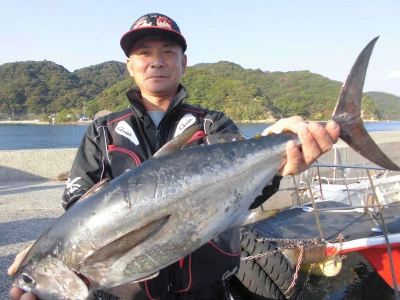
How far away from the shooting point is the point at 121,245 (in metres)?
1.79

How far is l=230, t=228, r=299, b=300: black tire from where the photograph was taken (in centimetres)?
457

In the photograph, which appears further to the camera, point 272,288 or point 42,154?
point 42,154

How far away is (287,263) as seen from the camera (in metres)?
4.87

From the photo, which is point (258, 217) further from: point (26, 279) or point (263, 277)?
point (263, 277)

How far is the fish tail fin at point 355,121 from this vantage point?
2.26 m

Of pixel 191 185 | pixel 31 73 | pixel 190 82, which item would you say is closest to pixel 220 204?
pixel 191 185

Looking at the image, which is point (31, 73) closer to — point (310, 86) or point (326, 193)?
point (310, 86)

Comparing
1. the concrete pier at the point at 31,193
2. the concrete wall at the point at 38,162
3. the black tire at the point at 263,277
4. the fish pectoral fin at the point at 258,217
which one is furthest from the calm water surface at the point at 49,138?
the fish pectoral fin at the point at 258,217

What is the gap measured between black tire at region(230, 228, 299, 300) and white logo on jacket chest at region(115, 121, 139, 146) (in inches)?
116

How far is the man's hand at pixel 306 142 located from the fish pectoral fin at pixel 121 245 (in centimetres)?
95

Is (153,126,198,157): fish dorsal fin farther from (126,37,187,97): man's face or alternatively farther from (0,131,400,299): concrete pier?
(0,131,400,299): concrete pier

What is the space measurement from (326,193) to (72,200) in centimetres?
695

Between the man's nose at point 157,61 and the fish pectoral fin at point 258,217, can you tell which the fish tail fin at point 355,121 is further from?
the man's nose at point 157,61

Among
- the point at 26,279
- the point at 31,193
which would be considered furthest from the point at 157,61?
the point at 31,193
